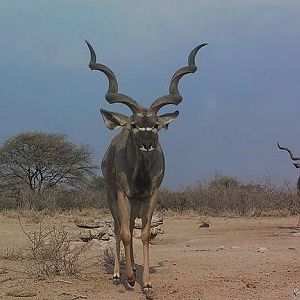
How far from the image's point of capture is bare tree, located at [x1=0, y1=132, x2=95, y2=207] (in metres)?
36.8

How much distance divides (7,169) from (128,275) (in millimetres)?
30058

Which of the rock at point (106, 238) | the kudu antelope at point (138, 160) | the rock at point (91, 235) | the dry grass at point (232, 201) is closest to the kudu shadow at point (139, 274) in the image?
the kudu antelope at point (138, 160)

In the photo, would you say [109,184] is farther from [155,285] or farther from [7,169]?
[7,169]

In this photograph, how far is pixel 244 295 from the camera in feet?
25.7

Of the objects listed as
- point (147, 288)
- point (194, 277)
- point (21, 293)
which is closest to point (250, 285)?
point (194, 277)

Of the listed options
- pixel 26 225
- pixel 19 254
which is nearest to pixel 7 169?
pixel 26 225

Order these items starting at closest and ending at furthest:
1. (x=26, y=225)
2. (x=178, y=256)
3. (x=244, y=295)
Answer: (x=244, y=295)
(x=178, y=256)
(x=26, y=225)

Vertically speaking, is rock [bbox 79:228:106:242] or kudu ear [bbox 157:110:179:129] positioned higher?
kudu ear [bbox 157:110:179:129]

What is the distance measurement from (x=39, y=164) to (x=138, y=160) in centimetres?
2970

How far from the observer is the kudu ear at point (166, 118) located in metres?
8.08

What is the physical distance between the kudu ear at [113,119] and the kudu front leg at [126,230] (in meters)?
0.98

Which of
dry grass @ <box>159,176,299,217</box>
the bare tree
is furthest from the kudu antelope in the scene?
the bare tree

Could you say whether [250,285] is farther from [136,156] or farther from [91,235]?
[91,235]

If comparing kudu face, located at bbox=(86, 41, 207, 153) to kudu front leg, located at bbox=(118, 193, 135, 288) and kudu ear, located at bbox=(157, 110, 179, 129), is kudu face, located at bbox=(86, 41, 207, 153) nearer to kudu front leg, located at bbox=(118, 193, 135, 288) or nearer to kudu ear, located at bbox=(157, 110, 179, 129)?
kudu ear, located at bbox=(157, 110, 179, 129)
